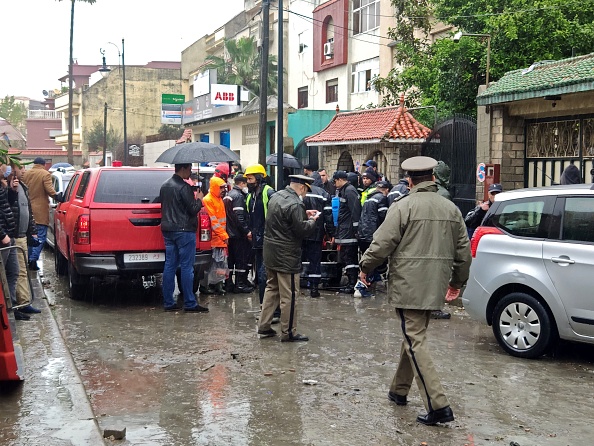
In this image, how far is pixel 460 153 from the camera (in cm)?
1664

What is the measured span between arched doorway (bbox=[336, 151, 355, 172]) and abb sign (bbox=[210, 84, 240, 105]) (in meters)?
12.0

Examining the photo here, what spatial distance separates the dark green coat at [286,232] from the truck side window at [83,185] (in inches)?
139

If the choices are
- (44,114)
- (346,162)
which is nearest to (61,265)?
(346,162)

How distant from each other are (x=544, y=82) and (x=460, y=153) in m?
3.88

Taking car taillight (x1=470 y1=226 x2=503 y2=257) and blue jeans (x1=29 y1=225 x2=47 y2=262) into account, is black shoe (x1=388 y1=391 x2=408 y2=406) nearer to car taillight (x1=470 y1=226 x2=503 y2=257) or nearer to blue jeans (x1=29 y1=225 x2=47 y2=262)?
car taillight (x1=470 y1=226 x2=503 y2=257)

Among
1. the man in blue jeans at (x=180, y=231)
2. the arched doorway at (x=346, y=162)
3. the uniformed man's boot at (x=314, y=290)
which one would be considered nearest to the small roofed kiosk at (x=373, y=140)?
the arched doorway at (x=346, y=162)

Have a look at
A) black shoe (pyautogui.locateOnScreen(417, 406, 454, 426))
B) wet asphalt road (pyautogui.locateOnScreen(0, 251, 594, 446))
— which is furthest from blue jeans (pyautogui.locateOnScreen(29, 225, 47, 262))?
black shoe (pyautogui.locateOnScreen(417, 406, 454, 426))

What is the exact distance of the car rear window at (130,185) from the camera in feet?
33.1

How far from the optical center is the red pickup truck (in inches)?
386

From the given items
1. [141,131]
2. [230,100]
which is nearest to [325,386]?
[230,100]

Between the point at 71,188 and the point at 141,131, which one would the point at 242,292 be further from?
the point at 141,131

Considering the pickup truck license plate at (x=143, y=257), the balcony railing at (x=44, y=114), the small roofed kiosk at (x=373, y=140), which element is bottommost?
the pickup truck license plate at (x=143, y=257)

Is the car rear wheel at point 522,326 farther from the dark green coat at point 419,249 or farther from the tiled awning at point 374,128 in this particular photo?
the tiled awning at point 374,128

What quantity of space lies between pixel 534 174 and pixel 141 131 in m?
51.8
